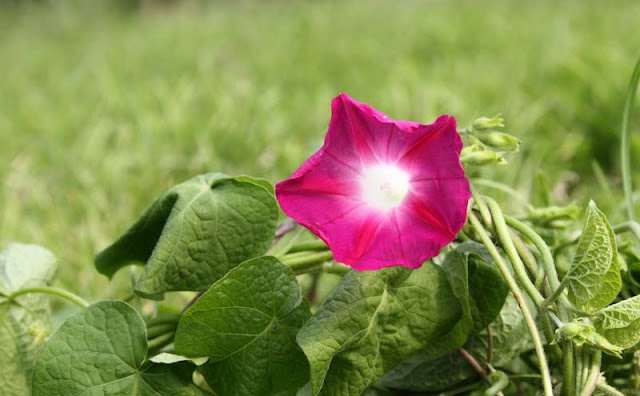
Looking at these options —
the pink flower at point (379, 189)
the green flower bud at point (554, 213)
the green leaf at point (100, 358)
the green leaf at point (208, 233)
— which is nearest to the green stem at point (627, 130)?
the green flower bud at point (554, 213)

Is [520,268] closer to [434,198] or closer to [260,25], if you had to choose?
[434,198]

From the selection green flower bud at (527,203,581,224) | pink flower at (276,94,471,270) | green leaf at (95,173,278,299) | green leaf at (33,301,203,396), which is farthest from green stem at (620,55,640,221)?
green leaf at (33,301,203,396)

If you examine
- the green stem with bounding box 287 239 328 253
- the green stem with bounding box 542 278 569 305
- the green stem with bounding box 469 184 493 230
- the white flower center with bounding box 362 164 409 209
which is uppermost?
the white flower center with bounding box 362 164 409 209

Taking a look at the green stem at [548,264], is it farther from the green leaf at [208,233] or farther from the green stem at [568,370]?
the green leaf at [208,233]

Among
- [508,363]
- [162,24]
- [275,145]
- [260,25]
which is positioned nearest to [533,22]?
[260,25]

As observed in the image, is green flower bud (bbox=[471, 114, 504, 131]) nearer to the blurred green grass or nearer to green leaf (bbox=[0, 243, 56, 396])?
green leaf (bbox=[0, 243, 56, 396])

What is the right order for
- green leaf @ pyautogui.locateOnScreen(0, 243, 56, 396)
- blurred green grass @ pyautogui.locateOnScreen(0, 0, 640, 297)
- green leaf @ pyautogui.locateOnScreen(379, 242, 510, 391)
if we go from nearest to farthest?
green leaf @ pyautogui.locateOnScreen(379, 242, 510, 391)
green leaf @ pyautogui.locateOnScreen(0, 243, 56, 396)
blurred green grass @ pyautogui.locateOnScreen(0, 0, 640, 297)
